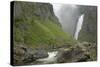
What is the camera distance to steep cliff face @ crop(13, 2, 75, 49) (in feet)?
7.74

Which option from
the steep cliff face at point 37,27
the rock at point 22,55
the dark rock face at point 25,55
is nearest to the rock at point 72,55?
the steep cliff face at point 37,27

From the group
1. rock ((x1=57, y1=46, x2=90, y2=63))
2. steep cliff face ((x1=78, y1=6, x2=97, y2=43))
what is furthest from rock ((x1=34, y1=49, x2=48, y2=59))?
steep cliff face ((x1=78, y1=6, x2=97, y2=43))

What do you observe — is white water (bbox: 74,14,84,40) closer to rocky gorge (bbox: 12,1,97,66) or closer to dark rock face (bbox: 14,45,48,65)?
rocky gorge (bbox: 12,1,97,66)

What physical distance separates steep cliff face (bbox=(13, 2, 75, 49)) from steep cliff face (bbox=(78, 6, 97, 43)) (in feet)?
0.78

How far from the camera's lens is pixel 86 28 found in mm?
2699

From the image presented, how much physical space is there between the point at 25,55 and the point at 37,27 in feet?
1.16

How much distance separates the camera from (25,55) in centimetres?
238

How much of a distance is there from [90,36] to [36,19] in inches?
30.3

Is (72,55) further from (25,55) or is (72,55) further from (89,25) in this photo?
(25,55)

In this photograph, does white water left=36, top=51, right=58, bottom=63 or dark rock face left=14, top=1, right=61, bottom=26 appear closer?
dark rock face left=14, top=1, right=61, bottom=26

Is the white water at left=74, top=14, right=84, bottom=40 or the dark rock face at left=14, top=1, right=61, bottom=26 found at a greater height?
the dark rock face at left=14, top=1, right=61, bottom=26

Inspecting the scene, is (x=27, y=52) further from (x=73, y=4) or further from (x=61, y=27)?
(x=73, y=4)

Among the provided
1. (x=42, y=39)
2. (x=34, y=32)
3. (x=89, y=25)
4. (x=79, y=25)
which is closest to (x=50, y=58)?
(x=42, y=39)

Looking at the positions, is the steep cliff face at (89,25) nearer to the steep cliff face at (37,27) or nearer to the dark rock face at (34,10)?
the steep cliff face at (37,27)
